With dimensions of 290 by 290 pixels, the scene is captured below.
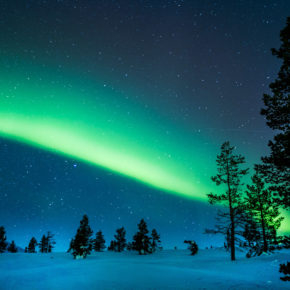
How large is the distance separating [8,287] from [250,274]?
13.6 meters

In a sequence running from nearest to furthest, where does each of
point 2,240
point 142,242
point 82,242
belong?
point 82,242 < point 142,242 < point 2,240

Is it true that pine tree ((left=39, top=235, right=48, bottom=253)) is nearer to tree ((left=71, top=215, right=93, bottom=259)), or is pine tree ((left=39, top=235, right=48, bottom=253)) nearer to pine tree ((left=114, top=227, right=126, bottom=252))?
pine tree ((left=114, top=227, right=126, bottom=252))

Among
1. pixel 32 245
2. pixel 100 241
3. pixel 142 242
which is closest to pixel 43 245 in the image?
pixel 32 245

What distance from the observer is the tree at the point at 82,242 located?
117 ft

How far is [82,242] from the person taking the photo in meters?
36.2

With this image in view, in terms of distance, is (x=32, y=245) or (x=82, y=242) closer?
A: (x=82, y=242)

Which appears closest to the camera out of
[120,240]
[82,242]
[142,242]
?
[82,242]

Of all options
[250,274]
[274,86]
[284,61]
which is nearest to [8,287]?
[250,274]

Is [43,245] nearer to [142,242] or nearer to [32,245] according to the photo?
[32,245]

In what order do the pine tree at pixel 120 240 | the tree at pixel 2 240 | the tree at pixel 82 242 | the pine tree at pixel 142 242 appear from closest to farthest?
the tree at pixel 82 242, the pine tree at pixel 142 242, the tree at pixel 2 240, the pine tree at pixel 120 240

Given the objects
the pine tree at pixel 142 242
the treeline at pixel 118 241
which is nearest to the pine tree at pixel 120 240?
the treeline at pixel 118 241

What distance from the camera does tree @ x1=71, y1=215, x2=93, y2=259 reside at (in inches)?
1407

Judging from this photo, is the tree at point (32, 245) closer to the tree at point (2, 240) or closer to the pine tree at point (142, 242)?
the tree at point (2, 240)

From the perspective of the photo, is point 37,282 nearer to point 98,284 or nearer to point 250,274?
point 98,284
